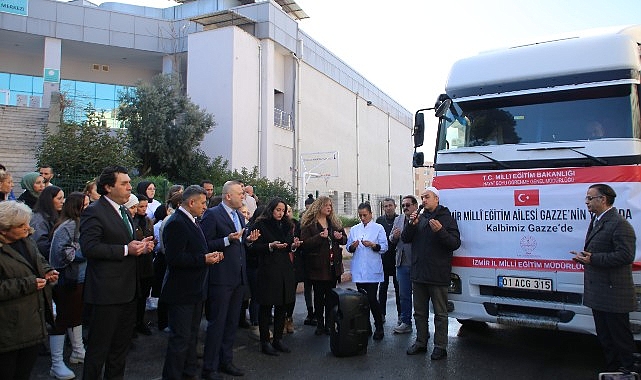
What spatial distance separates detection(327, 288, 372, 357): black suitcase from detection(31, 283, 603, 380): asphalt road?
13cm

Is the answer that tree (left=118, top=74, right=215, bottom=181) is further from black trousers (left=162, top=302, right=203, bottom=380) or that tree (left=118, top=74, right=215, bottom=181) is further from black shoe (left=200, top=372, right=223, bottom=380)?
black trousers (left=162, top=302, right=203, bottom=380)

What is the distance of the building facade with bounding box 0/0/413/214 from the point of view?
76.6 ft

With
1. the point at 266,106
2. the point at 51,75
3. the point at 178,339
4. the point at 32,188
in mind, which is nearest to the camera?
the point at 178,339

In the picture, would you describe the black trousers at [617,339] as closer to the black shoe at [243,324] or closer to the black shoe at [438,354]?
the black shoe at [438,354]

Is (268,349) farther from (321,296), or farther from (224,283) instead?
A: (224,283)

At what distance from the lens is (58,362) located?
5352 millimetres

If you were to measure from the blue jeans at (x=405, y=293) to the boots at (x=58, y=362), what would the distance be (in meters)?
4.53

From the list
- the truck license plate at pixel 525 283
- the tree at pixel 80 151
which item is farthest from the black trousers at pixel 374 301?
the tree at pixel 80 151

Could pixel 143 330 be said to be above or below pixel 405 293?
below

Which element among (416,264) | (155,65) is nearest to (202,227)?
(416,264)

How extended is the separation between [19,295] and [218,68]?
20.6m

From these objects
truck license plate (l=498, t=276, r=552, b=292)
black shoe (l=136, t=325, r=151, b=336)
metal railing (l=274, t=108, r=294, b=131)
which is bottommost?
black shoe (l=136, t=325, r=151, b=336)

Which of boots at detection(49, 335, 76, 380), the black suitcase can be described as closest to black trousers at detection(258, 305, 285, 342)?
the black suitcase

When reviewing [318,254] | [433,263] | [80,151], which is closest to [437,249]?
[433,263]
